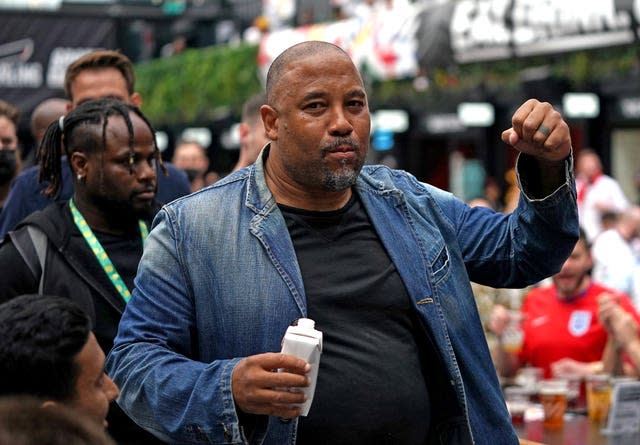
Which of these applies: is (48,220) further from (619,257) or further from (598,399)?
(619,257)

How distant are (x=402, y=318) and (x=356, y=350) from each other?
145 millimetres

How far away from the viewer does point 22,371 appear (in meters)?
2.34

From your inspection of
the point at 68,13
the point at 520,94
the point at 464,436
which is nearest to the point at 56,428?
the point at 464,436

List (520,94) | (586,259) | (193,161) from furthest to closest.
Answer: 1. (520,94)
2. (193,161)
3. (586,259)

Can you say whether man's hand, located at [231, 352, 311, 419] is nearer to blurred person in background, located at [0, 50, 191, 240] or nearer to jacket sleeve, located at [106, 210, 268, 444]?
jacket sleeve, located at [106, 210, 268, 444]

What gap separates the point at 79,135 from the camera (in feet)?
13.5

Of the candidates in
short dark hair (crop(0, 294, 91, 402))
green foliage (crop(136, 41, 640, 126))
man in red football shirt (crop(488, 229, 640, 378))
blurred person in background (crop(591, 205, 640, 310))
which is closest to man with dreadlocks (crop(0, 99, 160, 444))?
short dark hair (crop(0, 294, 91, 402))

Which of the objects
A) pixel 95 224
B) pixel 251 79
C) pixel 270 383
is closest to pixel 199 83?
pixel 251 79

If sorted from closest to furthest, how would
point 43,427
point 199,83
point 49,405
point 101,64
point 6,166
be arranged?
point 43,427 < point 49,405 < point 101,64 < point 6,166 < point 199,83

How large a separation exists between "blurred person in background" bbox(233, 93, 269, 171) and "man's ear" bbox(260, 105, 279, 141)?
2.47 metres

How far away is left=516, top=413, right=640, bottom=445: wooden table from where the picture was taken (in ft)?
16.3

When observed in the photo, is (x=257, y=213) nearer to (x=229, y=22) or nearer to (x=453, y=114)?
(x=453, y=114)

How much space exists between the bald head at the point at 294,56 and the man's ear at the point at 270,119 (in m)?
0.02

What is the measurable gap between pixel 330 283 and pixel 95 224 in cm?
120
